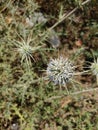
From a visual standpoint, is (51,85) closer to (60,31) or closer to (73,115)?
(73,115)

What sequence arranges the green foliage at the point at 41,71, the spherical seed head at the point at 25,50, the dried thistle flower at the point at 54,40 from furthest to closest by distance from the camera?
the dried thistle flower at the point at 54,40
the green foliage at the point at 41,71
the spherical seed head at the point at 25,50

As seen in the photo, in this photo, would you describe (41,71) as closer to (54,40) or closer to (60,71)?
(54,40)

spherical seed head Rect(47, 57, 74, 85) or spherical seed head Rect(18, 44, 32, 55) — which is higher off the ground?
spherical seed head Rect(18, 44, 32, 55)

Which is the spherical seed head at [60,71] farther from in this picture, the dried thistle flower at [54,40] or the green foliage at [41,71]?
the dried thistle flower at [54,40]

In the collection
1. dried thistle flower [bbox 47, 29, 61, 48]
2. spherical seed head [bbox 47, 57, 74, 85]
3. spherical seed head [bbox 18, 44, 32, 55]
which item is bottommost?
spherical seed head [bbox 47, 57, 74, 85]

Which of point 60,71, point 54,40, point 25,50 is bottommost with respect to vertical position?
point 60,71

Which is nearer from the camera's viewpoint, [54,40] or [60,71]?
[60,71]

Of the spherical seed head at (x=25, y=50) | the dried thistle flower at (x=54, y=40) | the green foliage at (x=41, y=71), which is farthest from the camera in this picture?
the dried thistle flower at (x=54, y=40)

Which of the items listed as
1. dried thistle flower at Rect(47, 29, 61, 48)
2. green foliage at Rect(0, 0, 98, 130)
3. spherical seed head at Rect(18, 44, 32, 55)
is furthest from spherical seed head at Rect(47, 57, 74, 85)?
dried thistle flower at Rect(47, 29, 61, 48)

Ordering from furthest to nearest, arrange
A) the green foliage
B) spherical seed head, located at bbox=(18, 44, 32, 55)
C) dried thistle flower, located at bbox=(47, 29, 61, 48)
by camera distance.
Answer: dried thistle flower, located at bbox=(47, 29, 61, 48)
the green foliage
spherical seed head, located at bbox=(18, 44, 32, 55)

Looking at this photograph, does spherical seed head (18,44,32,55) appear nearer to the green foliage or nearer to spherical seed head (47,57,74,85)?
spherical seed head (47,57,74,85)

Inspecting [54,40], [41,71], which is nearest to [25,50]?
[41,71]

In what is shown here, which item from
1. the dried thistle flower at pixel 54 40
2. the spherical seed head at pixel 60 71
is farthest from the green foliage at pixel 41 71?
the spherical seed head at pixel 60 71
